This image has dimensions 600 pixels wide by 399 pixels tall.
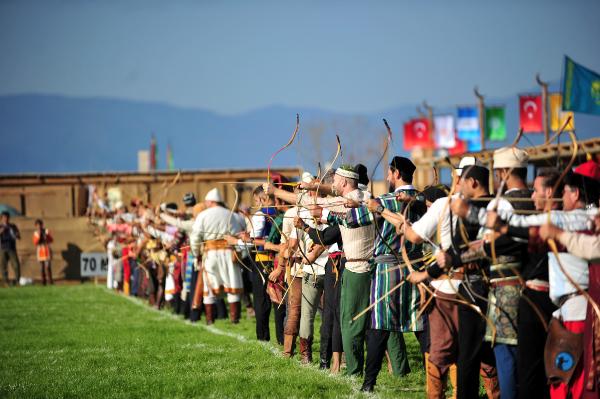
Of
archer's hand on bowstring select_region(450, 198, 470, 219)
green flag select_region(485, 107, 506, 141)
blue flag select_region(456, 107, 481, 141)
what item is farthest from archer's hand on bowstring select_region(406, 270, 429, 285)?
blue flag select_region(456, 107, 481, 141)

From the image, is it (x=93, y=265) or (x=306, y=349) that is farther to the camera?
(x=93, y=265)

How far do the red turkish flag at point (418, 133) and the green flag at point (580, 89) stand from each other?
86.4 feet

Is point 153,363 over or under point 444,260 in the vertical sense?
under

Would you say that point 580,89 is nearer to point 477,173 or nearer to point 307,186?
point 307,186

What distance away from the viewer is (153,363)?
11.8m

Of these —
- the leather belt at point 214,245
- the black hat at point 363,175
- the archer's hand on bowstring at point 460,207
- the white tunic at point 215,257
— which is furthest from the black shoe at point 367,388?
the leather belt at point 214,245

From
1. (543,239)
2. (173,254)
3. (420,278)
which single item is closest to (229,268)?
(173,254)

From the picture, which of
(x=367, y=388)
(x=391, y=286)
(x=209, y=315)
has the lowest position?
(x=209, y=315)

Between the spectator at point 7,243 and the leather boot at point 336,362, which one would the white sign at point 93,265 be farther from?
the leather boot at point 336,362

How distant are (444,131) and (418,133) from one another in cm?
327

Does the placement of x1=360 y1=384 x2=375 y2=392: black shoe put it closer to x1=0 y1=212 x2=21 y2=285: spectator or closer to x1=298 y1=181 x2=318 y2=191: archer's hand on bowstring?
x1=298 y1=181 x2=318 y2=191: archer's hand on bowstring

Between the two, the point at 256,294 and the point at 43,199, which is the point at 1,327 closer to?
the point at 256,294

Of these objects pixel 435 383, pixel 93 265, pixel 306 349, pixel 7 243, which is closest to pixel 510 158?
pixel 435 383

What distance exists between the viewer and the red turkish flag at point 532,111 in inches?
1736
